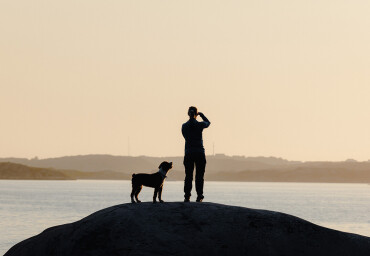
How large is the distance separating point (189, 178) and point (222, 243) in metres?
2.74

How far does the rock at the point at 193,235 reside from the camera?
18.1 metres

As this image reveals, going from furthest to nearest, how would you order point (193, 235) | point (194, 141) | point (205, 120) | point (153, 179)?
point (205, 120) < point (194, 141) < point (153, 179) < point (193, 235)

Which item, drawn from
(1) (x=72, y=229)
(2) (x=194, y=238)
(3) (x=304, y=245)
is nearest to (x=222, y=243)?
(2) (x=194, y=238)

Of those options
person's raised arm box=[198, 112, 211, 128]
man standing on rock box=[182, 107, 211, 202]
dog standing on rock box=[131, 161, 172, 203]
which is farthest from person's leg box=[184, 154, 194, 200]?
person's raised arm box=[198, 112, 211, 128]

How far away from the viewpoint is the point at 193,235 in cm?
1842

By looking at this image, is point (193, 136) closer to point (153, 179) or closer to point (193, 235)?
point (153, 179)

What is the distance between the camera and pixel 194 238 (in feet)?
60.1

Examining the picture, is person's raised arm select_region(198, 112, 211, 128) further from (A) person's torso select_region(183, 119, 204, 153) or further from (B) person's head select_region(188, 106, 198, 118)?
(B) person's head select_region(188, 106, 198, 118)

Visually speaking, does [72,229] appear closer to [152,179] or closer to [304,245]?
[152,179]

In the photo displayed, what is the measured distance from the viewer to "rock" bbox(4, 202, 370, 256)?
59.5 feet

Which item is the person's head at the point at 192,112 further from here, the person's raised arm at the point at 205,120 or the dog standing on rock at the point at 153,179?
the dog standing on rock at the point at 153,179

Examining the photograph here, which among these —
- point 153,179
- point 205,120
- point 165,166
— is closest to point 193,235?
point 153,179

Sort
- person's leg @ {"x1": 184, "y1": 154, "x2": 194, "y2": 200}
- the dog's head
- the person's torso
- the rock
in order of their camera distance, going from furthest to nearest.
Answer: person's leg @ {"x1": 184, "y1": 154, "x2": 194, "y2": 200} < the person's torso < the dog's head < the rock

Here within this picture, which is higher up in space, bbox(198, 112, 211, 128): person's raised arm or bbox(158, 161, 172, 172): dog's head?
bbox(198, 112, 211, 128): person's raised arm
